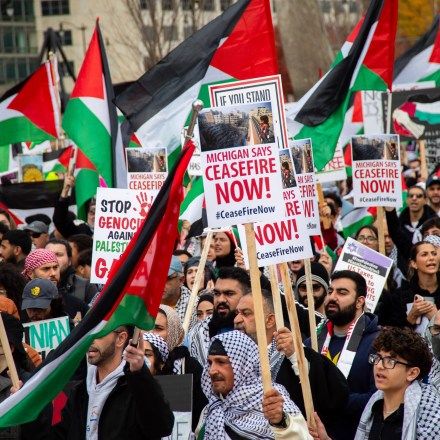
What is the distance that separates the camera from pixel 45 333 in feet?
27.0

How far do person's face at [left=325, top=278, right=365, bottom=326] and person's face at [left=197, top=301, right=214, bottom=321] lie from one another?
3.73 feet

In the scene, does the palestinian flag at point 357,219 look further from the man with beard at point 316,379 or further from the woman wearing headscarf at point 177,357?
the man with beard at point 316,379

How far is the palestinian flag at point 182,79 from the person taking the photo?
32.0 feet

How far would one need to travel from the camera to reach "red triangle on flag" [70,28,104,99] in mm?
12102

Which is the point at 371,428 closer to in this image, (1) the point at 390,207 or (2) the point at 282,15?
(1) the point at 390,207

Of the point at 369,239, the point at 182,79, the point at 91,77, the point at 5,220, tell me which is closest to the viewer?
the point at 182,79

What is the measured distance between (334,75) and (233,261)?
7.08 ft

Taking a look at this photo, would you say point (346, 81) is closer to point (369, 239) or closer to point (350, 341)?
point (369, 239)

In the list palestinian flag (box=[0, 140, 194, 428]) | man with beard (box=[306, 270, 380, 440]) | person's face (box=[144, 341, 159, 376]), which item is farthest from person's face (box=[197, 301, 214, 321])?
palestinian flag (box=[0, 140, 194, 428])

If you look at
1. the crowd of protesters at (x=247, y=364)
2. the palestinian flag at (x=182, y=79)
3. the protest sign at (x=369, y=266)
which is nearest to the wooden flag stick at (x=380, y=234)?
the crowd of protesters at (x=247, y=364)

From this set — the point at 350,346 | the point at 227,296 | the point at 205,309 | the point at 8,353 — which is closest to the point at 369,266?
the point at 205,309

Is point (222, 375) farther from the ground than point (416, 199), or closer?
closer

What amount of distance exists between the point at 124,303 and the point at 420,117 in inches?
467

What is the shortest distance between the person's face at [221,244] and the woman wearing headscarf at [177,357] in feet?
12.9
